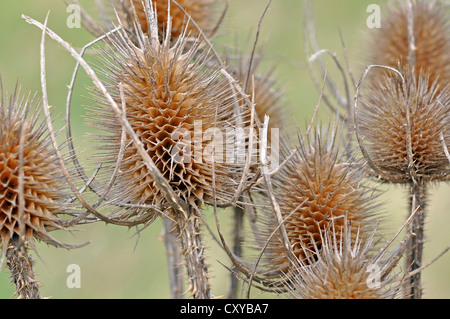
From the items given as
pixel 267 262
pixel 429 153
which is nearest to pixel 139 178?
pixel 267 262

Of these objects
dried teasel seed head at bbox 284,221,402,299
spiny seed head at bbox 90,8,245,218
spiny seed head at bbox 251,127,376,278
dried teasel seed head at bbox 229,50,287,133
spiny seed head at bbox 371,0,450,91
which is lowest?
dried teasel seed head at bbox 284,221,402,299

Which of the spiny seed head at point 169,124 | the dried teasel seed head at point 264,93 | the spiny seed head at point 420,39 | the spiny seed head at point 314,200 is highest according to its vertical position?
the spiny seed head at point 420,39

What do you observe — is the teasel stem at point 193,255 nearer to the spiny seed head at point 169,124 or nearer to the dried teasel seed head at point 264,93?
the spiny seed head at point 169,124

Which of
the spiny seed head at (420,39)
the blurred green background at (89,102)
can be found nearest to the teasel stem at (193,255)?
the spiny seed head at (420,39)

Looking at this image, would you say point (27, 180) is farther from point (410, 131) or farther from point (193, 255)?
point (410, 131)

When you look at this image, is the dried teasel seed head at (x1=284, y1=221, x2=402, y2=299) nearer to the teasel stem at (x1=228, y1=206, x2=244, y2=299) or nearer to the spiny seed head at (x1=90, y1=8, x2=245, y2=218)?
the spiny seed head at (x1=90, y1=8, x2=245, y2=218)

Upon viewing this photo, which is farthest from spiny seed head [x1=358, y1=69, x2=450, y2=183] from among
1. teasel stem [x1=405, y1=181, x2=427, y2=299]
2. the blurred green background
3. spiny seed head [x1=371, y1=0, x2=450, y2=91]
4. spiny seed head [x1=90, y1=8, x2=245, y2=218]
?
the blurred green background

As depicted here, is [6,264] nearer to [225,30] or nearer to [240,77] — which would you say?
→ [240,77]
